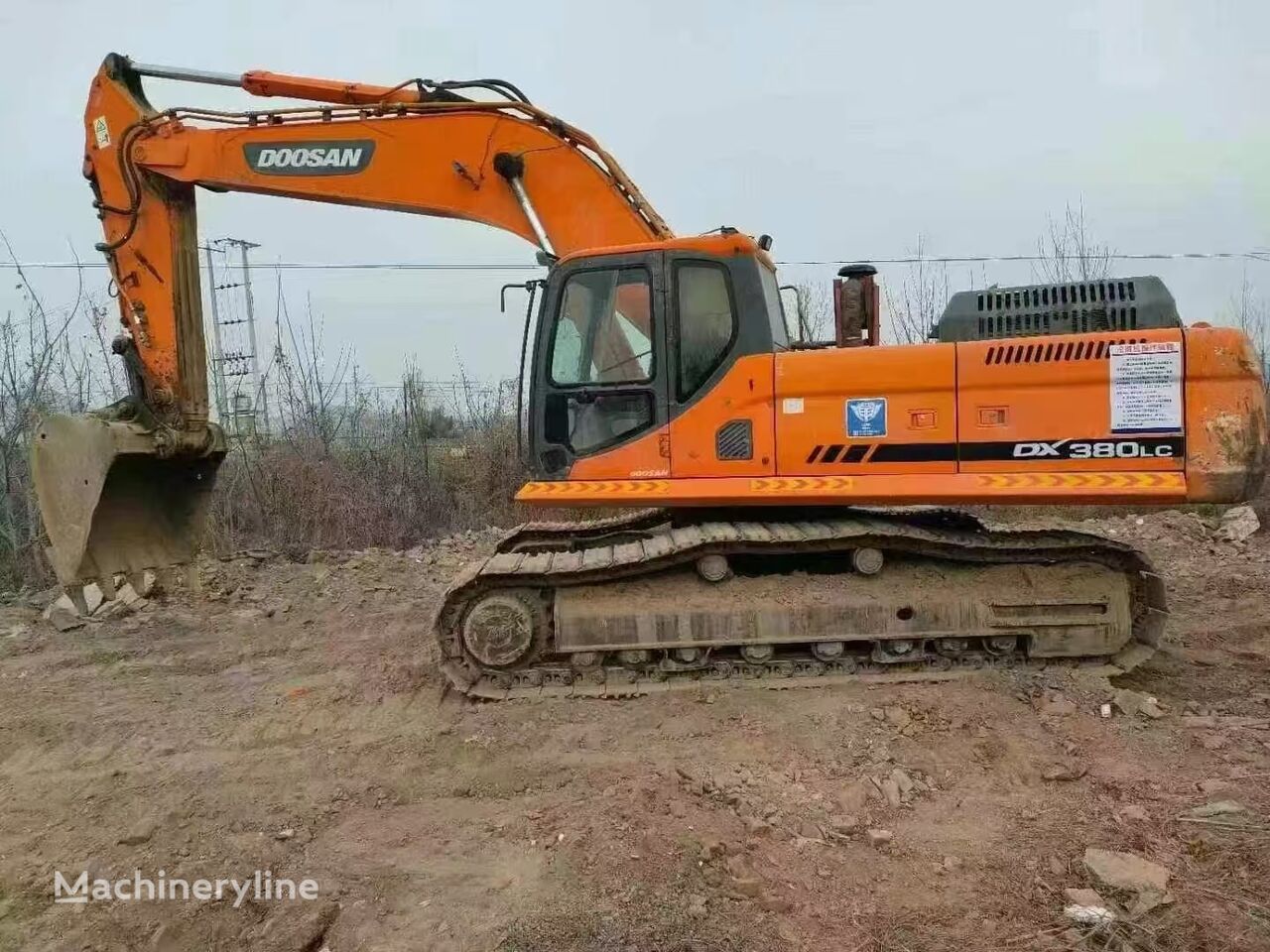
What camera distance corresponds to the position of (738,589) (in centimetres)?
494

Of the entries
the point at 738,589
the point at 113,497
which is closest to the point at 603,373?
the point at 738,589

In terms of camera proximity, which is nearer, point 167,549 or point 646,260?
point 646,260

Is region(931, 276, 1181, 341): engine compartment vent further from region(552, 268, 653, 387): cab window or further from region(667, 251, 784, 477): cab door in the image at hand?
region(552, 268, 653, 387): cab window

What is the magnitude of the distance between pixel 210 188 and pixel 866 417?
466 cm

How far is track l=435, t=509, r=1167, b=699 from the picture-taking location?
4.87 metres

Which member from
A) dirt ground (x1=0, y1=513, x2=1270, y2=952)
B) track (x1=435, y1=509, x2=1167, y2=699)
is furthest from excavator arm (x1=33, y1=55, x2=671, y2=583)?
track (x1=435, y1=509, x2=1167, y2=699)

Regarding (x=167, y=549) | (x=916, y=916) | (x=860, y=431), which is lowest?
(x=916, y=916)

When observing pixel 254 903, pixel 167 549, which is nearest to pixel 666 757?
pixel 254 903

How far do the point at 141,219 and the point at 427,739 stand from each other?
4.15 meters

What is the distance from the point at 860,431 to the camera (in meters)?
4.73

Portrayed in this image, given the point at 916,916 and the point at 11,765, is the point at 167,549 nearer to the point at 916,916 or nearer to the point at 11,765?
the point at 11,765

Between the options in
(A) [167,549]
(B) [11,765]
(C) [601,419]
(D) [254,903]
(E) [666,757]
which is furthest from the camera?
(A) [167,549]

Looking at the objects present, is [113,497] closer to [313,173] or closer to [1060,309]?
[313,173]

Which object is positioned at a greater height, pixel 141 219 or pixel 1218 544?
pixel 141 219
